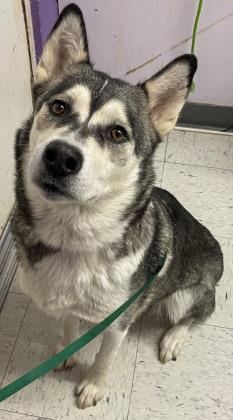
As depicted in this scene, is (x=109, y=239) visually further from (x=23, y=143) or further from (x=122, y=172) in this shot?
(x=23, y=143)

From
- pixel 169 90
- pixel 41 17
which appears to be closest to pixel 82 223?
pixel 169 90

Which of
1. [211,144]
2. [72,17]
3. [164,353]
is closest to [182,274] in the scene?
[164,353]

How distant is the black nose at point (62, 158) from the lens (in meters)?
1.11

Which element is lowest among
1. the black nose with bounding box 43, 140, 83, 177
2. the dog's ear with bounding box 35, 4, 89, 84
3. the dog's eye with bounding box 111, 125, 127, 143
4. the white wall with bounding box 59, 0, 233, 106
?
the white wall with bounding box 59, 0, 233, 106

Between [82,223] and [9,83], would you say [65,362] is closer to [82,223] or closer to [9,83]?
[82,223]

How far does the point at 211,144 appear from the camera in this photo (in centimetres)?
315

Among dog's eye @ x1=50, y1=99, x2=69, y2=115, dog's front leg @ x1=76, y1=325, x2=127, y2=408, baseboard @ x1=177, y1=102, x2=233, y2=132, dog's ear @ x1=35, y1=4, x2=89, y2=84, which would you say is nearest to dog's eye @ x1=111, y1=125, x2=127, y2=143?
dog's eye @ x1=50, y1=99, x2=69, y2=115

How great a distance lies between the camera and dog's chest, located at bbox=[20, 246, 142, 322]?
56.3 inches

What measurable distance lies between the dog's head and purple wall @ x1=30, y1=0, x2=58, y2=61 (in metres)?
1.16

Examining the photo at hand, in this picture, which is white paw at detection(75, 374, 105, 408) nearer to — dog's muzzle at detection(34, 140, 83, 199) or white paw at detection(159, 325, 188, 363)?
white paw at detection(159, 325, 188, 363)

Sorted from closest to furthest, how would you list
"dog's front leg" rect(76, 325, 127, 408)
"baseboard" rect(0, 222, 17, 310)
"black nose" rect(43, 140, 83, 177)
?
"black nose" rect(43, 140, 83, 177), "dog's front leg" rect(76, 325, 127, 408), "baseboard" rect(0, 222, 17, 310)

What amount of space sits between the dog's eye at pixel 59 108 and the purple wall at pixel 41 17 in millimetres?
1390

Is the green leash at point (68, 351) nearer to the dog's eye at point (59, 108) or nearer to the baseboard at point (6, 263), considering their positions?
the dog's eye at point (59, 108)

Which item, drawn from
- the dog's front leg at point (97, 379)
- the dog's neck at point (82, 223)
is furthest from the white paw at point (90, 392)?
the dog's neck at point (82, 223)
